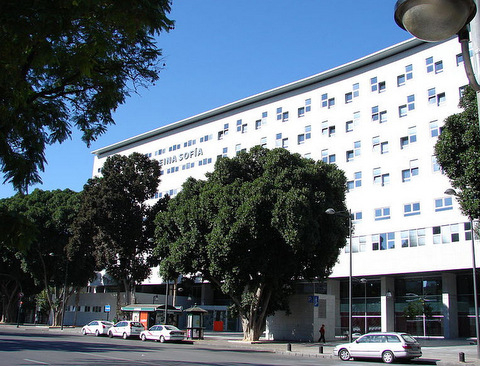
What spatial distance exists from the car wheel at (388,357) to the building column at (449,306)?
2155 cm

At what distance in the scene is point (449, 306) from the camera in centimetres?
4059

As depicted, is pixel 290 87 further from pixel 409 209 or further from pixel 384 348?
pixel 384 348

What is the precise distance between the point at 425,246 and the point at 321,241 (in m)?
14.7

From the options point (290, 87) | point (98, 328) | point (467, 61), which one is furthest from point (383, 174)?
point (467, 61)

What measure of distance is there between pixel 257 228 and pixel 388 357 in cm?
1058

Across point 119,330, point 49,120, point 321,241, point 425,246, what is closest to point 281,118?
point 425,246

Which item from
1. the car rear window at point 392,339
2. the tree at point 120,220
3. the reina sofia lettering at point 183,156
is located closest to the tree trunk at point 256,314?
the car rear window at point 392,339

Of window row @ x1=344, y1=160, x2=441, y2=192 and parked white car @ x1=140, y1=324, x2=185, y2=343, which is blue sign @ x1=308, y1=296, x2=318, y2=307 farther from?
window row @ x1=344, y1=160, x2=441, y2=192

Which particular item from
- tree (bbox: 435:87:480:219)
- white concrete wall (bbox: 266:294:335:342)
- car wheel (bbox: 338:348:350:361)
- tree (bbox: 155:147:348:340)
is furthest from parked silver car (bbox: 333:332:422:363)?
white concrete wall (bbox: 266:294:335:342)

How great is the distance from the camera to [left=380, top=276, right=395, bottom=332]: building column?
43778 mm

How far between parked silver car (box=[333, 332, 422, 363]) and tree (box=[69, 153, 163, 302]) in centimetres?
2581

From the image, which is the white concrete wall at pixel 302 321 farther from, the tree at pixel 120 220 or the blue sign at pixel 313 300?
the tree at pixel 120 220

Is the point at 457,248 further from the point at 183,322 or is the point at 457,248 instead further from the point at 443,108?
the point at 183,322

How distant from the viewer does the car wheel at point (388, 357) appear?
21891 millimetres
